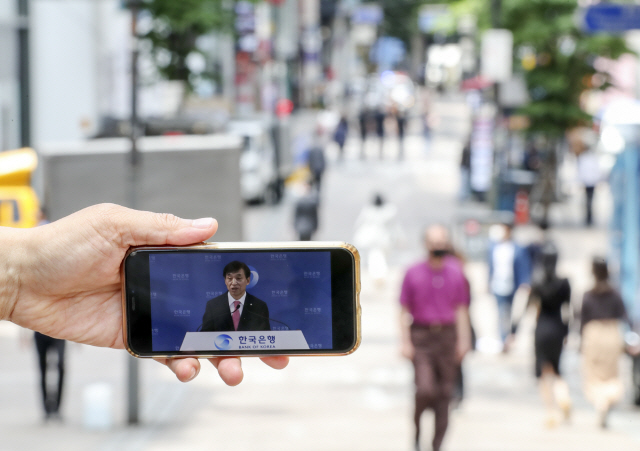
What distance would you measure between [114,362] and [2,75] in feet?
30.9

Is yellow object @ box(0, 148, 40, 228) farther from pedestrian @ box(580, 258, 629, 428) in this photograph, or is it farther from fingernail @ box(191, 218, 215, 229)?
fingernail @ box(191, 218, 215, 229)

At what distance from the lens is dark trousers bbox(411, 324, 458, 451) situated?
25.8 feet

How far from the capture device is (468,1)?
23250 mm

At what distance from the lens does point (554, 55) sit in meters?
23.3

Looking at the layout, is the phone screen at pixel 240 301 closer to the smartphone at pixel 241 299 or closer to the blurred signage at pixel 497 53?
the smartphone at pixel 241 299

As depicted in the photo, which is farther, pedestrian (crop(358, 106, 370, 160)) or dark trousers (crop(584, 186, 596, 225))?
pedestrian (crop(358, 106, 370, 160))

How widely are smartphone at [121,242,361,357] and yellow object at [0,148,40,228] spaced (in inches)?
368

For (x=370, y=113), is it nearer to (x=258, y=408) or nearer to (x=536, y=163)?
(x=536, y=163)

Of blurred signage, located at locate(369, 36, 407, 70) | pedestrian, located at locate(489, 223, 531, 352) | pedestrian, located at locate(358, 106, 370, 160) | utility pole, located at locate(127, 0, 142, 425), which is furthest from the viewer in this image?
blurred signage, located at locate(369, 36, 407, 70)

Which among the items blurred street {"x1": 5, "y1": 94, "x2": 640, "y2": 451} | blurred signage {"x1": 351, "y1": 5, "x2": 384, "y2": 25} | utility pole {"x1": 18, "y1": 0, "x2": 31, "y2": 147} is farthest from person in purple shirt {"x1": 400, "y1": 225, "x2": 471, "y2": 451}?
blurred signage {"x1": 351, "y1": 5, "x2": 384, "y2": 25}

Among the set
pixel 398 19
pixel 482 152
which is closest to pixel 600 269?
pixel 482 152

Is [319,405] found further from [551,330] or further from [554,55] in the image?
[554,55]

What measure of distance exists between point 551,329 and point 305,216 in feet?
23.4

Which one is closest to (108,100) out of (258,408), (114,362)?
(114,362)
